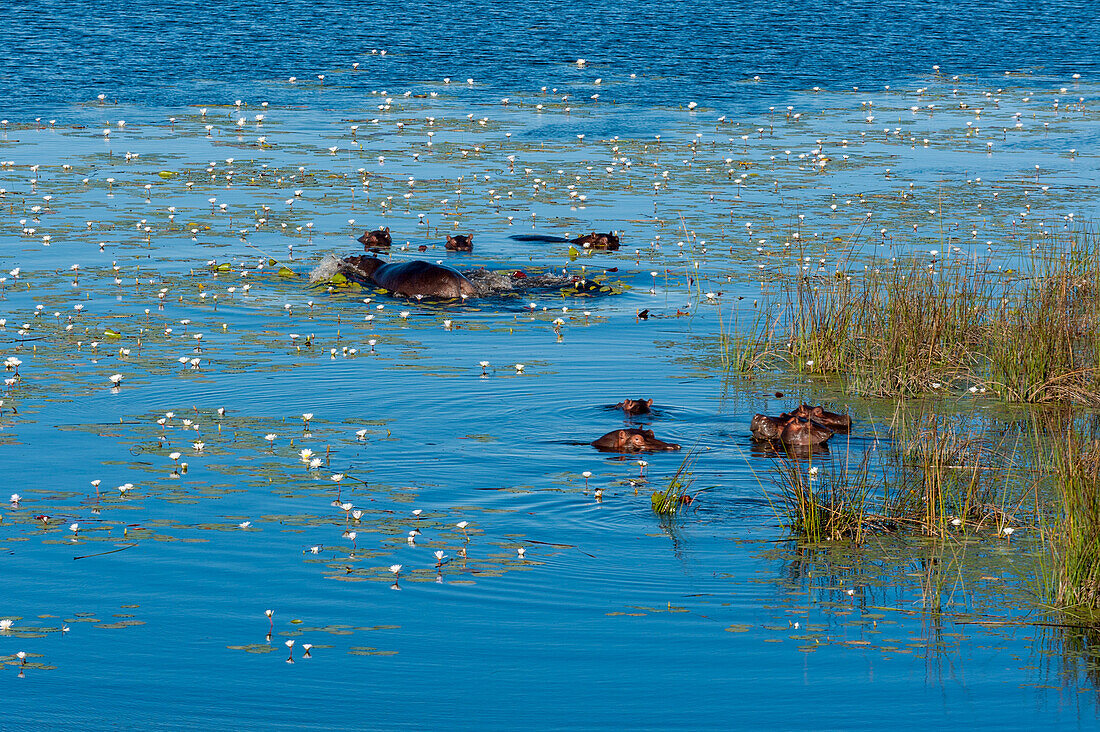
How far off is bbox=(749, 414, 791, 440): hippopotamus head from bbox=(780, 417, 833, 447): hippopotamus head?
0.05 meters

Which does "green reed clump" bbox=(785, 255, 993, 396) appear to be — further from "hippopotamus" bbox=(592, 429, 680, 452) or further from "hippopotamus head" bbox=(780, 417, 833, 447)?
"hippopotamus" bbox=(592, 429, 680, 452)

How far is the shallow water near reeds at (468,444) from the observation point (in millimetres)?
6340

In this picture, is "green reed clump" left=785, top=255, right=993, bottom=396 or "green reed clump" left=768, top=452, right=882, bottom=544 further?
"green reed clump" left=785, top=255, right=993, bottom=396

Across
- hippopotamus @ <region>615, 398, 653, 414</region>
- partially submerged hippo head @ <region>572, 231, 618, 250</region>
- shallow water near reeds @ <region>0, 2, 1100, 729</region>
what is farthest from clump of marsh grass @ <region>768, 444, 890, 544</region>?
partially submerged hippo head @ <region>572, 231, 618, 250</region>

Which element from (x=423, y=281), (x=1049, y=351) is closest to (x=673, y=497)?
(x=1049, y=351)

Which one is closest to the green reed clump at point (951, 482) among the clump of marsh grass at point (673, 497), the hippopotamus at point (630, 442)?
the clump of marsh grass at point (673, 497)

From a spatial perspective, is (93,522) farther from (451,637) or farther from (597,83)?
(597,83)

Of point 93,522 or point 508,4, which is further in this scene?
point 508,4

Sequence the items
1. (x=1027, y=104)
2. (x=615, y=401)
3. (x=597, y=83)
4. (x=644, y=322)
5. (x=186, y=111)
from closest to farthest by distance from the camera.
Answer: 1. (x=615, y=401)
2. (x=644, y=322)
3. (x=186, y=111)
4. (x=1027, y=104)
5. (x=597, y=83)

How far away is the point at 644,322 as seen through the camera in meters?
13.6

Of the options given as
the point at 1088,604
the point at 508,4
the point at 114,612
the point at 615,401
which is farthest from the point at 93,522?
the point at 508,4

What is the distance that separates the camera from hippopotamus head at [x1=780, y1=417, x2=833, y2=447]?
31.1 feet

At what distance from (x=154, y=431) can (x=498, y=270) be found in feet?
A: 20.2

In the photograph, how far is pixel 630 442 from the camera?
9.42 m
